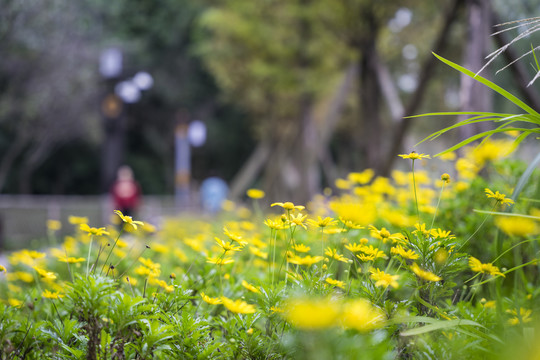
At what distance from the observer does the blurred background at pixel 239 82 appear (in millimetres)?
6891

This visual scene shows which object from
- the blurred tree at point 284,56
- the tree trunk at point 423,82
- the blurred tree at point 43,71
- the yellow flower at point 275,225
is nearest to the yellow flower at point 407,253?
the yellow flower at point 275,225

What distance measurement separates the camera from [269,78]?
11.9m

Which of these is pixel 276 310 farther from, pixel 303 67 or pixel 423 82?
pixel 303 67

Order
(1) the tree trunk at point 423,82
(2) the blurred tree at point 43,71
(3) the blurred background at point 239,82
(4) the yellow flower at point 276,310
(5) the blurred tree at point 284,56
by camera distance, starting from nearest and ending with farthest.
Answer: (4) the yellow flower at point 276,310
(1) the tree trunk at point 423,82
(3) the blurred background at point 239,82
(5) the blurred tree at point 284,56
(2) the blurred tree at point 43,71

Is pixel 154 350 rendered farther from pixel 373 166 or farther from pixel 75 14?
pixel 75 14

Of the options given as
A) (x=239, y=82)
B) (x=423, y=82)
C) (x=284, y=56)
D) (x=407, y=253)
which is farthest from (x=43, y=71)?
(x=407, y=253)

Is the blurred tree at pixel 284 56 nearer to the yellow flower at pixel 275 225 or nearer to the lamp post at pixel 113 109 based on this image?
the lamp post at pixel 113 109

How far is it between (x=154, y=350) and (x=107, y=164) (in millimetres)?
18458

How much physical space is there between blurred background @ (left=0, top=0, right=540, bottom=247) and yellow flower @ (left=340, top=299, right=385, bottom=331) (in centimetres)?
300

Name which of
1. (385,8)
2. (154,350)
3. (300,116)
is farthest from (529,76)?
(300,116)

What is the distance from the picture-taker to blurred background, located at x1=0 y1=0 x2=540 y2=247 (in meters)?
6.89

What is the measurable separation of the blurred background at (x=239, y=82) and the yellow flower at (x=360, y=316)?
3.00 meters

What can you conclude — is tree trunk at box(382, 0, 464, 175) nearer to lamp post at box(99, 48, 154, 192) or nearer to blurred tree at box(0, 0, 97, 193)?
blurred tree at box(0, 0, 97, 193)

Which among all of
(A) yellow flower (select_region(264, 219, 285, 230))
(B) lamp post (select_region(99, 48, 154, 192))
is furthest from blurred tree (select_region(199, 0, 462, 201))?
(B) lamp post (select_region(99, 48, 154, 192))
